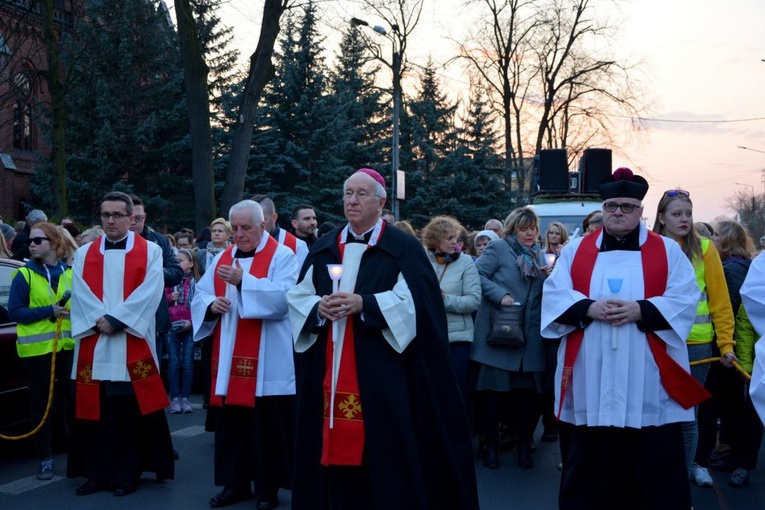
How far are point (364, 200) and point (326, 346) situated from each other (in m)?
0.83

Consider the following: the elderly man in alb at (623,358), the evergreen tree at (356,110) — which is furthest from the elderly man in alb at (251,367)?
the evergreen tree at (356,110)

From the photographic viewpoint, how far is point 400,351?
4332 millimetres

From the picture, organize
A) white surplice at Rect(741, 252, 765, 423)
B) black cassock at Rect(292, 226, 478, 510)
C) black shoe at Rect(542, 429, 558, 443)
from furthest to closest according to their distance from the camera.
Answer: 1. black shoe at Rect(542, 429, 558, 443)
2. black cassock at Rect(292, 226, 478, 510)
3. white surplice at Rect(741, 252, 765, 423)

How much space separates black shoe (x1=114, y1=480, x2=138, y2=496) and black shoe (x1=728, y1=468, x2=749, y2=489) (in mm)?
4787

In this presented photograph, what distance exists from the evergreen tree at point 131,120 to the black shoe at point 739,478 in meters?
22.3

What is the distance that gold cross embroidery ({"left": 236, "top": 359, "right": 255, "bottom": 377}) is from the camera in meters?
6.05

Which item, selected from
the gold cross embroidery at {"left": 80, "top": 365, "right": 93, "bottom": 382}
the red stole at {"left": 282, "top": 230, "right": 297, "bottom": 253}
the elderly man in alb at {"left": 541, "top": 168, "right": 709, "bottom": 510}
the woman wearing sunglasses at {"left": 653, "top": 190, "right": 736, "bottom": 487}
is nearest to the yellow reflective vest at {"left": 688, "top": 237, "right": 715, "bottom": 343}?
the woman wearing sunglasses at {"left": 653, "top": 190, "right": 736, "bottom": 487}

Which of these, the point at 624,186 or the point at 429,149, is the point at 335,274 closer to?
the point at 624,186

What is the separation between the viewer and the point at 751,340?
6.52 metres

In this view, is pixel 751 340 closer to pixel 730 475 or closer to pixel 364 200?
pixel 730 475

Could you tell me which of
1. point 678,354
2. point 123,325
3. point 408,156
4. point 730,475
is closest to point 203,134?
point 123,325

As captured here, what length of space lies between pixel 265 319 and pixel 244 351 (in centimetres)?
28

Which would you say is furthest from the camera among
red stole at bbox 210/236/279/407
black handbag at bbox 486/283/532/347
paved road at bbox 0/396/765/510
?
black handbag at bbox 486/283/532/347

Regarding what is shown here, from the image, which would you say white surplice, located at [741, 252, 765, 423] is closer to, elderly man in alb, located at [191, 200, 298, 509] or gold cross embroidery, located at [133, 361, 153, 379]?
elderly man in alb, located at [191, 200, 298, 509]
